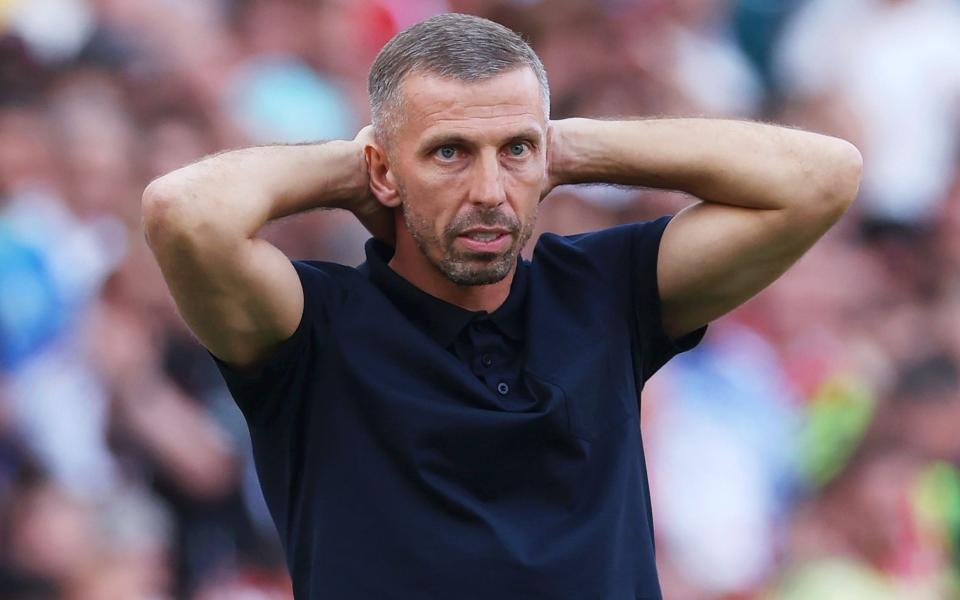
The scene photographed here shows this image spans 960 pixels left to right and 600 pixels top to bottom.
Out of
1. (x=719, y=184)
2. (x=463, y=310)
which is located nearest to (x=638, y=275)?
(x=719, y=184)

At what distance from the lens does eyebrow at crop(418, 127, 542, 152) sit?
98.1 inches

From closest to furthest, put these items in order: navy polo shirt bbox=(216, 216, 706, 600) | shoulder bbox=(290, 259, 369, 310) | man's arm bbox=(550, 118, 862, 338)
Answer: navy polo shirt bbox=(216, 216, 706, 600) < shoulder bbox=(290, 259, 369, 310) < man's arm bbox=(550, 118, 862, 338)

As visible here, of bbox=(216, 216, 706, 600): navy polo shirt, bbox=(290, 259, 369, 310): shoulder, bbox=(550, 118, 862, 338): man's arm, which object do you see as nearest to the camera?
bbox=(216, 216, 706, 600): navy polo shirt

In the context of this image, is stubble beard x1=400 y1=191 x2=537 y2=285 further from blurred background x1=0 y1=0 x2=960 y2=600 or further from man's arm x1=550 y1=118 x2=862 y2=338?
blurred background x1=0 y1=0 x2=960 y2=600

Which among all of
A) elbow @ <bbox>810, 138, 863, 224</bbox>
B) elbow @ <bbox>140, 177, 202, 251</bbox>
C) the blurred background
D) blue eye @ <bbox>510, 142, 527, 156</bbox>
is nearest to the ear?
blue eye @ <bbox>510, 142, 527, 156</bbox>

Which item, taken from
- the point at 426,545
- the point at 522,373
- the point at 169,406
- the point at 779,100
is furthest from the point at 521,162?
the point at 779,100

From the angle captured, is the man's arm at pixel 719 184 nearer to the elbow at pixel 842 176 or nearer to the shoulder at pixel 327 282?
the elbow at pixel 842 176

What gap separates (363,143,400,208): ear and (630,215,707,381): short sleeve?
43cm

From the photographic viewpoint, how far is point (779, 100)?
575 cm

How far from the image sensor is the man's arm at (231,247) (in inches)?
96.3

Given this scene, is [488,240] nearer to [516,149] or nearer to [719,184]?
[516,149]

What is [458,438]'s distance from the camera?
2.49m

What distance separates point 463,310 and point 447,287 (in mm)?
65

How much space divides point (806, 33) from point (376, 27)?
1638 millimetres
